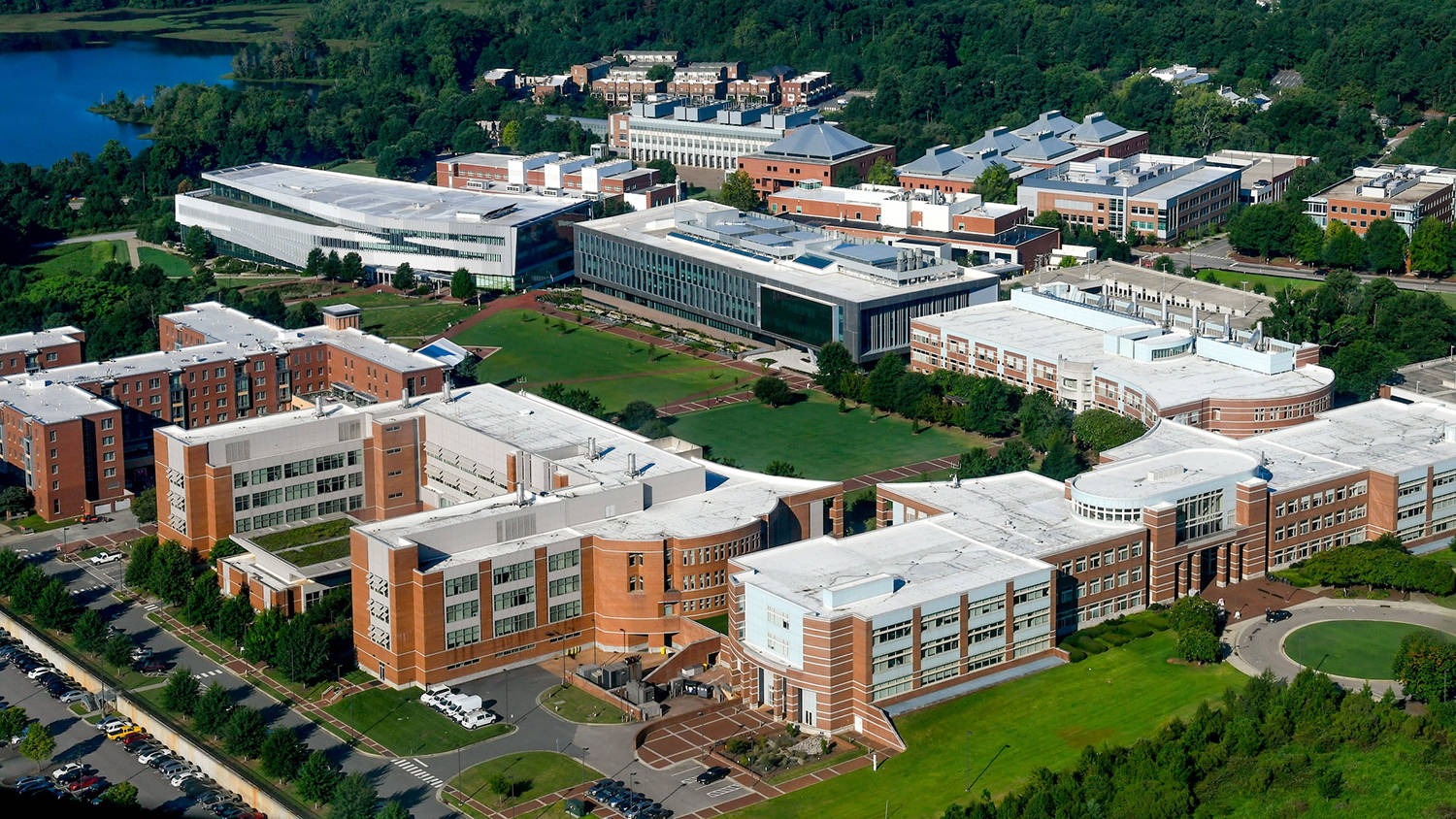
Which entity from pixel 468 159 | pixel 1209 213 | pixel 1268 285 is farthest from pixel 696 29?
pixel 1268 285

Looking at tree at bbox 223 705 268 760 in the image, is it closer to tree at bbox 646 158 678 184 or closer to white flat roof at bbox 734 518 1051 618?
white flat roof at bbox 734 518 1051 618

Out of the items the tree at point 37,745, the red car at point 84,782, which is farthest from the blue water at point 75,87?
the red car at point 84,782

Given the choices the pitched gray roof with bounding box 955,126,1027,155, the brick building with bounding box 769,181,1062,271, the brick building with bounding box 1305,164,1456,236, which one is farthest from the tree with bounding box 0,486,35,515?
the brick building with bounding box 1305,164,1456,236

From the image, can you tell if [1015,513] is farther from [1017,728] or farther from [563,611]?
[563,611]

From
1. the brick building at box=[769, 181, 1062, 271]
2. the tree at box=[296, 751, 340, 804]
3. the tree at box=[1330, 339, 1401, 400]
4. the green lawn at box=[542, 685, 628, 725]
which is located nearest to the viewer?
the tree at box=[296, 751, 340, 804]

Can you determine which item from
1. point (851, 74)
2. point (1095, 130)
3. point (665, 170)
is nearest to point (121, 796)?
point (665, 170)

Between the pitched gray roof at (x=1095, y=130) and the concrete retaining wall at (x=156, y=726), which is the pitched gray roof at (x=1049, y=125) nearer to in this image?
the pitched gray roof at (x=1095, y=130)
